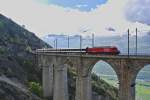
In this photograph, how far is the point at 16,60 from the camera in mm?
104625

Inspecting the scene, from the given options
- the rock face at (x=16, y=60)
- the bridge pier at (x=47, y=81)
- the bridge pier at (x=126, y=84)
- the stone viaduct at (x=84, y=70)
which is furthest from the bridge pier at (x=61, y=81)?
the bridge pier at (x=126, y=84)

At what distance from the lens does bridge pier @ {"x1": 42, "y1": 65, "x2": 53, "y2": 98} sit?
9312 cm

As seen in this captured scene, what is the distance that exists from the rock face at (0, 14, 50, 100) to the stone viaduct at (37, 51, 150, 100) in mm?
4918

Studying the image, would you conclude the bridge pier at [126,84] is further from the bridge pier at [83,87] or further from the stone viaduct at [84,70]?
the bridge pier at [83,87]

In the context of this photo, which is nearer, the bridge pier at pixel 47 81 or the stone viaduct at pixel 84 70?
the stone viaduct at pixel 84 70

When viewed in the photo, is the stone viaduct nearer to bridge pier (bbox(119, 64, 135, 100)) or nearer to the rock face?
bridge pier (bbox(119, 64, 135, 100))

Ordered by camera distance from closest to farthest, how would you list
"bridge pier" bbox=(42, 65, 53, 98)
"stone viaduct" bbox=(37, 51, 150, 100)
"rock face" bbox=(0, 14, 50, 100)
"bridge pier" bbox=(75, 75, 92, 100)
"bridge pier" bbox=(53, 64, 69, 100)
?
1. "stone viaduct" bbox=(37, 51, 150, 100)
2. "bridge pier" bbox=(75, 75, 92, 100)
3. "rock face" bbox=(0, 14, 50, 100)
4. "bridge pier" bbox=(53, 64, 69, 100)
5. "bridge pier" bbox=(42, 65, 53, 98)

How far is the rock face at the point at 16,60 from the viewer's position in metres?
81.4

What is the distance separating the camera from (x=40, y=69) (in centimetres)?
10456

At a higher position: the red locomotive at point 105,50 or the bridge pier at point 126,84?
the red locomotive at point 105,50

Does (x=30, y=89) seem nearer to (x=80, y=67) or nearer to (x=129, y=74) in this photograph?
(x=80, y=67)

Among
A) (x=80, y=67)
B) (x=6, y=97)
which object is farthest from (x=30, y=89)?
(x=80, y=67)

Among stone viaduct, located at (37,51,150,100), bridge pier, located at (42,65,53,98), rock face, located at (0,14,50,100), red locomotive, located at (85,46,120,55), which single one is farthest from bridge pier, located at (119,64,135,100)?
bridge pier, located at (42,65,53,98)

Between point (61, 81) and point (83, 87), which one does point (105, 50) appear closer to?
point (83, 87)
